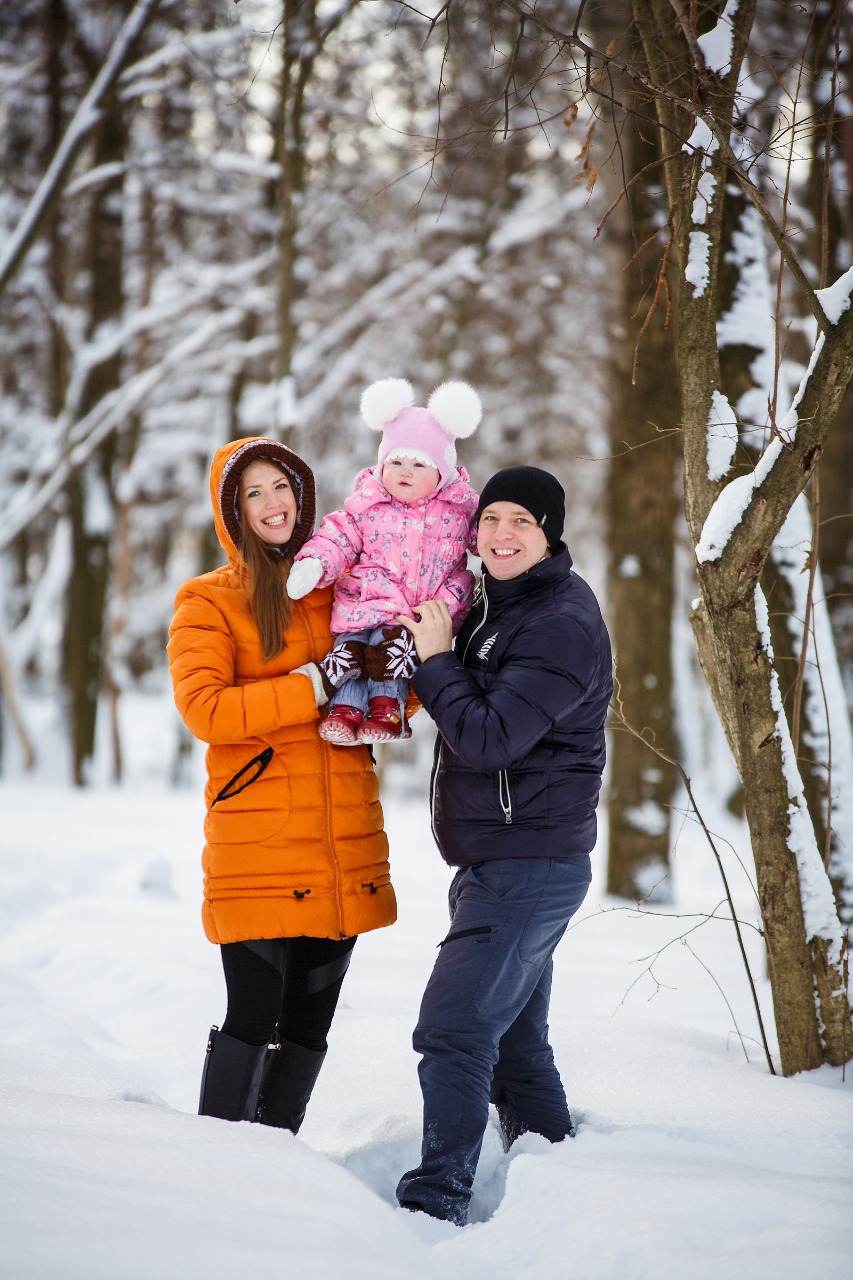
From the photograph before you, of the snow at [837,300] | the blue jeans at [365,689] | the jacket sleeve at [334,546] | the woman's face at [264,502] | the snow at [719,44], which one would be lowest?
the blue jeans at [365,689]

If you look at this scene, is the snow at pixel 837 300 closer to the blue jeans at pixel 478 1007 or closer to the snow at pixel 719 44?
the snow at pixel 719 44

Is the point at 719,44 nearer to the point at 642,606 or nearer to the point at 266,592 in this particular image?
the point at 266,592

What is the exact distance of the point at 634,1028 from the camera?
3559mm

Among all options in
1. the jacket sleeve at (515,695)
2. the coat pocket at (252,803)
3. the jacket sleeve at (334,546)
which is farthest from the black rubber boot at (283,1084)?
the jacket sleeve at (334,546)

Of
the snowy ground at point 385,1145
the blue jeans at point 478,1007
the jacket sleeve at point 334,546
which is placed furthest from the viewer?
the jacket sleeve at point 334,546

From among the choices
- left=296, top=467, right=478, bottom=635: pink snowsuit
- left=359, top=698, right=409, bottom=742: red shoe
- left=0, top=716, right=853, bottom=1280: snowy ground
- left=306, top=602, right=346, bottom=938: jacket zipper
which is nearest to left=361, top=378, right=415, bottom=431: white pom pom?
left=296, top=467, right=478, bottom=635: pink snowsuit

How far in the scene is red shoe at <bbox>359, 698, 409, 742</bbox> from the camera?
273 centimetres

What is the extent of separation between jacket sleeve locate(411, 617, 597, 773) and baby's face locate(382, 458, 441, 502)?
23.8 inches

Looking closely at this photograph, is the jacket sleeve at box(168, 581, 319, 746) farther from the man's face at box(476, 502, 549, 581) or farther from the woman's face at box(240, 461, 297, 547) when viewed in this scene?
the man's face at box(476, 502, 549, 581)

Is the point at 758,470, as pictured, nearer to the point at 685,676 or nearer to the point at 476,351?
the point at 685,676

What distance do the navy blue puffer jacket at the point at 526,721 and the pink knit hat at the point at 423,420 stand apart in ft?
1.61

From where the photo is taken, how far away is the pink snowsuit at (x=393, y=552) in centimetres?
285

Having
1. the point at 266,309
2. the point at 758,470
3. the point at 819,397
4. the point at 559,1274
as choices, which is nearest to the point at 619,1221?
the point at 559,1274

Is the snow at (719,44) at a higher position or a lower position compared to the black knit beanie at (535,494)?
higher
